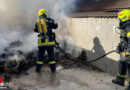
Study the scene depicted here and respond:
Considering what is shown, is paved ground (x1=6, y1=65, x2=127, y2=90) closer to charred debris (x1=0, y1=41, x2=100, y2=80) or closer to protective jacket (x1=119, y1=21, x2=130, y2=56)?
charred debris (x1=0, y1=41, x2=100, y2=80)

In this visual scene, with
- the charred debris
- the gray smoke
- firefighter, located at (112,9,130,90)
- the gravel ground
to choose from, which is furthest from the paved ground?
the gray smoke

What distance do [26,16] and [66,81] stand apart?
508cm

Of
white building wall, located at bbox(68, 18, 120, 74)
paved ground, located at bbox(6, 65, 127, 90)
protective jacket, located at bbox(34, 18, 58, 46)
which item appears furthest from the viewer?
protective jacket, located at bbox(34, 18, 58, 46)

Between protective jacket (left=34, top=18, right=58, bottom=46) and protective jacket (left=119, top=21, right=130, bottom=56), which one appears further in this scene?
protective jacket (left=34, top=18, right=58, bottom=46)

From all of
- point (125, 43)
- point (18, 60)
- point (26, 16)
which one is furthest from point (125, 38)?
point (26, 16)

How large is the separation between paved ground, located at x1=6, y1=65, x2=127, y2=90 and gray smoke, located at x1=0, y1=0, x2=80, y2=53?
83.4 inches

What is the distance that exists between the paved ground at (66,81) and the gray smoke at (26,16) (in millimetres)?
2119

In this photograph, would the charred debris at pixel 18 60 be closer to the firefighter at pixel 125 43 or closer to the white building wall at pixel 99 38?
the white building wall at pixel 99 38

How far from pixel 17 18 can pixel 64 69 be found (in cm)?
422

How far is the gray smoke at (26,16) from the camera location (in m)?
7.52

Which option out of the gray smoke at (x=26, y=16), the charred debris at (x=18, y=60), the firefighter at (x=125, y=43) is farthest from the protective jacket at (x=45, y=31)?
the firefighter at (x=125, y=43)

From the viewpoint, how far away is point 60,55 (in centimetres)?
714

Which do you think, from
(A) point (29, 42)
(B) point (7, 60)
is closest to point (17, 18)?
(A) point (29, 42)

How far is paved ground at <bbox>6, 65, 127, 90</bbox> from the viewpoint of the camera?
4.40 metres
